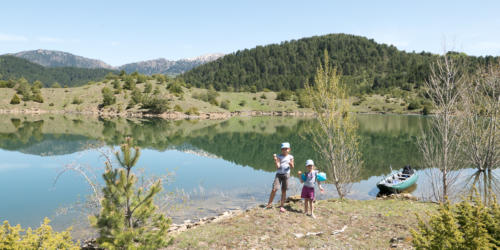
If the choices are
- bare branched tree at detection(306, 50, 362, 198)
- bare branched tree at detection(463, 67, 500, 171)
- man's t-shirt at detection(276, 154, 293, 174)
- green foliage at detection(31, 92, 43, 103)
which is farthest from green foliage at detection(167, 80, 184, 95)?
man's t-shirt at detection(276, 154, 293, 174)

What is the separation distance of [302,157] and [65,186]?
23.8 metres

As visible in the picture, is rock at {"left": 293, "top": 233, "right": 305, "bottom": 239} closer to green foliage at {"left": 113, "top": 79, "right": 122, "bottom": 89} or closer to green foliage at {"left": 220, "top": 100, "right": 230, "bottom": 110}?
green foliage at {"left": 113, "top": 79, "right": 122, "bottom": 89}

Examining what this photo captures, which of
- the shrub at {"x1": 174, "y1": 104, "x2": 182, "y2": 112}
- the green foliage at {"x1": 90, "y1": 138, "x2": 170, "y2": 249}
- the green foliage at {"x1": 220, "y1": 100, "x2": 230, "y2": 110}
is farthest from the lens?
the green foliage at {"x1": 220, "y1": 100, "x2": 230, "y2": 110}

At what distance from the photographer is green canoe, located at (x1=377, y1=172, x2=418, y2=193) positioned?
22016 mm

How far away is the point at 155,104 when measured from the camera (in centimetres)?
9388

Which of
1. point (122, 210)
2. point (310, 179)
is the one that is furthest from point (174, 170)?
point (122, 210)

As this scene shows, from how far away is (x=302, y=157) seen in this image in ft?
113

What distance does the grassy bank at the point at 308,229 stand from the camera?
31.5 feet

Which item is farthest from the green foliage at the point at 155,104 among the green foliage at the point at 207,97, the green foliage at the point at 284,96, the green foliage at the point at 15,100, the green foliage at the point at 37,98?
the green foliage at the point at 284,96

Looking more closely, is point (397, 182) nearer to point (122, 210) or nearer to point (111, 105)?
point (122, 210)

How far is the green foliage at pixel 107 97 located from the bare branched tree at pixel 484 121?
3793 inches

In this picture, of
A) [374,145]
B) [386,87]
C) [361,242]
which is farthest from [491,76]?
[386,87]

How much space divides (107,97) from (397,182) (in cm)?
9309

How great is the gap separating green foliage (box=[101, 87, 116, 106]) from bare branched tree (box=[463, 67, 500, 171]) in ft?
316
